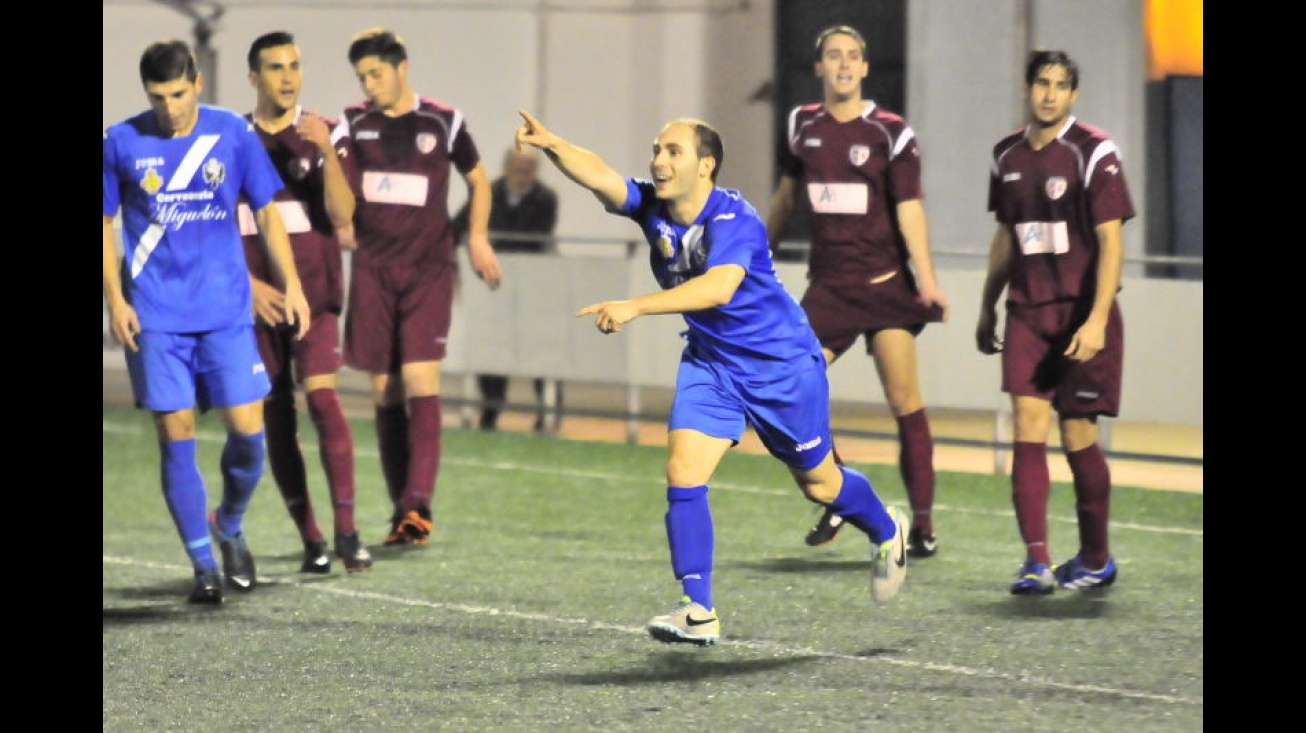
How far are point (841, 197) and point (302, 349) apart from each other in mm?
2140

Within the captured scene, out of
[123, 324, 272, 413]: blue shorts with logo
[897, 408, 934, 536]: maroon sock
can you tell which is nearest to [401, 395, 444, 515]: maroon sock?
[123, 324, 272, 413]: blue shorts with logo

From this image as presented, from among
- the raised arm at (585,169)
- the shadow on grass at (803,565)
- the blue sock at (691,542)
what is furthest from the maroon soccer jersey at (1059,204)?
the blue sock at (691,542)

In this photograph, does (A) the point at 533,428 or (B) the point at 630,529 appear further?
(A) the point at 533,428

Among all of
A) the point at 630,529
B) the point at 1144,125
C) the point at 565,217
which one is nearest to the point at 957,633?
the point at 630,529

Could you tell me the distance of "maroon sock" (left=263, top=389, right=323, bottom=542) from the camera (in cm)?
849

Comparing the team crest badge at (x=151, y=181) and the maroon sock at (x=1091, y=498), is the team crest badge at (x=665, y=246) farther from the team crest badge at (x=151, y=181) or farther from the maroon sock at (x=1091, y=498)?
the maroon sock at (x=1091, y=498)

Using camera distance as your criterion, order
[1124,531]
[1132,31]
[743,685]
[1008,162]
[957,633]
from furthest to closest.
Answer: [1132,31] → [1124,531] → [1008,162] → [957,633] → [743,685]

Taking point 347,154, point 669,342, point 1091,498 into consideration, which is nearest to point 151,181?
point 347,154

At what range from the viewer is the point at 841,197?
863 cm

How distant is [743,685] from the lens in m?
6.07

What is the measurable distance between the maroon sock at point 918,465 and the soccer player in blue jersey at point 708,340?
6.42 feet

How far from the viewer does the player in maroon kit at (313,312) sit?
8.37 m
